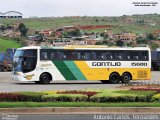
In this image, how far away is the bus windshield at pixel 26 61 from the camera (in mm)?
35947

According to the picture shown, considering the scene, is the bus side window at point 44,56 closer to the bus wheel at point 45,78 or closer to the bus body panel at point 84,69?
the bus body panel at point 84,69

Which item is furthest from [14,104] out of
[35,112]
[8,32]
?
[8,32]

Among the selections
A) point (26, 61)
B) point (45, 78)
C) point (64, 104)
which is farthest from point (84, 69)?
point (64, 104)

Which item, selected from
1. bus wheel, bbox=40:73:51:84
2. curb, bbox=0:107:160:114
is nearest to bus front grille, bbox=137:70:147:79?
bus wheel, bbox=40:73:51:84

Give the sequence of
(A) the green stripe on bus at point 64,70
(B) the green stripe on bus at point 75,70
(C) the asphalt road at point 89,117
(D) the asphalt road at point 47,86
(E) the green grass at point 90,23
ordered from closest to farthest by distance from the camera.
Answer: (C) the asphalt road at point 89,117, (D) the asphalt road at point 47,86, (A) the green stripe on bus at point 64,70, (B) the green stripe on bus at point 75,70, (E) the green grass at point 90,23

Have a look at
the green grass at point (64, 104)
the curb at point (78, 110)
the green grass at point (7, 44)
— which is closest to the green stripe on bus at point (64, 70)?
the green grass at point (64, 104)

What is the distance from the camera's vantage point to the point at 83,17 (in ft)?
513

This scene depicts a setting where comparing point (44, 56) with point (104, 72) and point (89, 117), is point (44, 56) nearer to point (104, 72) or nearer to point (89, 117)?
point (104, 72)

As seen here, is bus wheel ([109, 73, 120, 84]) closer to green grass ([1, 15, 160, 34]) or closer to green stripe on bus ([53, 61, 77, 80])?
green stripe on bus ([53, 61, 77, 80])

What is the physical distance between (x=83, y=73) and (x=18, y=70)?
14.4ft

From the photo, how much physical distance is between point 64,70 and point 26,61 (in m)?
2.60

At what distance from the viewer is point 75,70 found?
36812 millimetres

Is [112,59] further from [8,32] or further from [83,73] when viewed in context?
[8,32]

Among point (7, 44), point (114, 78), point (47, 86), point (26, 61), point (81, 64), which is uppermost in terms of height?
point (7, 44)
